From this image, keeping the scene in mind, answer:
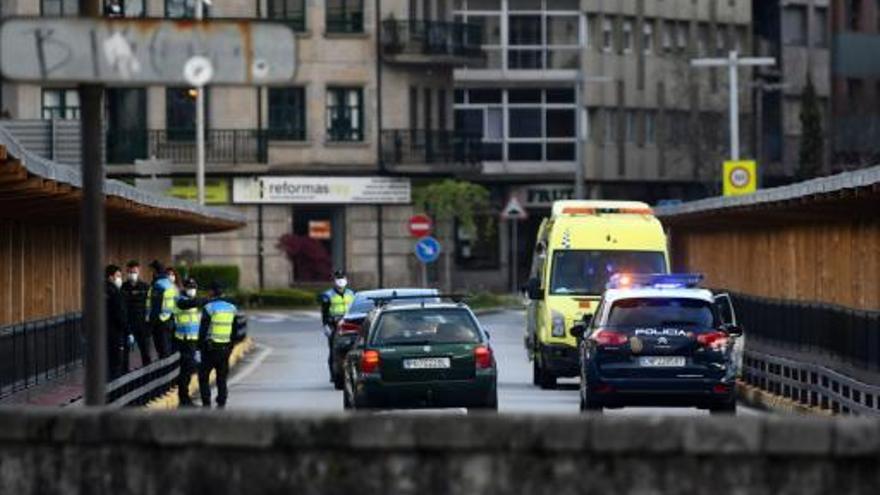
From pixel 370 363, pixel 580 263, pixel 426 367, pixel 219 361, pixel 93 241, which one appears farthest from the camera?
pixel 580 263

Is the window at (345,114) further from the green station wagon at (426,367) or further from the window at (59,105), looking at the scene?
the green station wagon at (426,367)

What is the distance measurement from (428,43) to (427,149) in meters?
3.29

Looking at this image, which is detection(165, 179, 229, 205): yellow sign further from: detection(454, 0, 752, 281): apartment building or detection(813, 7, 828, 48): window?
detection(813, 7, 828, 48): window

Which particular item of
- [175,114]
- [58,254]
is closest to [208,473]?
[58,254]

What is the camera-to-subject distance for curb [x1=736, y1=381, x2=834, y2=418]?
3700 cm

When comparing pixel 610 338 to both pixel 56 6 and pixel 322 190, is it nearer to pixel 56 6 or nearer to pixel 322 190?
pixel 56 6

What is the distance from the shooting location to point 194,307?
37.8 m

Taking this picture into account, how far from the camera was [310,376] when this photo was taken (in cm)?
5088

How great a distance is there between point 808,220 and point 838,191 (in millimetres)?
10760

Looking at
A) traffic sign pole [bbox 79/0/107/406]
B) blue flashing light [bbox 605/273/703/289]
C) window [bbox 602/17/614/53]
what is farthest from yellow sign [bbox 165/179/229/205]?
traffic sign pole [bbox 79/0/107/406]

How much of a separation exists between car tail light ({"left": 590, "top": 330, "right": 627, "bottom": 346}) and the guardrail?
100 inches

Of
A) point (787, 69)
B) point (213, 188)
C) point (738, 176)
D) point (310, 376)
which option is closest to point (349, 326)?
point (310, 376)

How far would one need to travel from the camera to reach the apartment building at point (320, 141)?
92.8 m

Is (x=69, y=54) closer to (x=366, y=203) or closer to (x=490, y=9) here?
(x=366, y=203)
